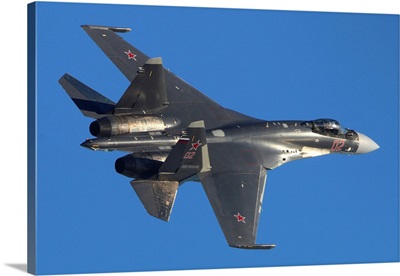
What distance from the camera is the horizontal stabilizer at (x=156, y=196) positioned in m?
27.1

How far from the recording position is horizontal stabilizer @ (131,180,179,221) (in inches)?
1068

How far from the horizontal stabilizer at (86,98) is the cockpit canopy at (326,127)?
5.13m

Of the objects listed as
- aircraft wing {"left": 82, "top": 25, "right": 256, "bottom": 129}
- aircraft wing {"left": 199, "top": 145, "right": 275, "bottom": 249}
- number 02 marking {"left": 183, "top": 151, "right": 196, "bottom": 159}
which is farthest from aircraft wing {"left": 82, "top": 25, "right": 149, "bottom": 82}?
number 02 marking {"left": 183, "top": 151, "right": 196, "bottom": 159}

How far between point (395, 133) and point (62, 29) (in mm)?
8577

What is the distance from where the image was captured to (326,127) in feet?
100

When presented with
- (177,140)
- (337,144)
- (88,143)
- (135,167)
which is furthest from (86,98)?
(337,144)

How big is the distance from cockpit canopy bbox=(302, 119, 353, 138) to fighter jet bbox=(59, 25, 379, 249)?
41 cm

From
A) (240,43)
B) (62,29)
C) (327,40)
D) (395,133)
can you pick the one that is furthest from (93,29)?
(395,133)

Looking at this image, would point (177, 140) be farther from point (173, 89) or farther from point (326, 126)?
point (326, 126)

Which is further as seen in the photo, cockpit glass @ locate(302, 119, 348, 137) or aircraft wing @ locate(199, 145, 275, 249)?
cockpit glass @ locate(302, 119, 348, 137)

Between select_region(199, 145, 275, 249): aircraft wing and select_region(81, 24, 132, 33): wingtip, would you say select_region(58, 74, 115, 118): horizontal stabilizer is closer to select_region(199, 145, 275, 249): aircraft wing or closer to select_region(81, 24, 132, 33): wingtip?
select_region(81, 24, 132, 33): wingtip

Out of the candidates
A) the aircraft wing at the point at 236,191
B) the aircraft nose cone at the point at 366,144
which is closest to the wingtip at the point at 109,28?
the aircraft wing at the point at 236,191

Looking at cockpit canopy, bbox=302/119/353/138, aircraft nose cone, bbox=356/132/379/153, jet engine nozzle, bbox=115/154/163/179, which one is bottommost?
jet engine nozzle, bbox=115/154/163/179

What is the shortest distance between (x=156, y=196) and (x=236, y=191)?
191cm
